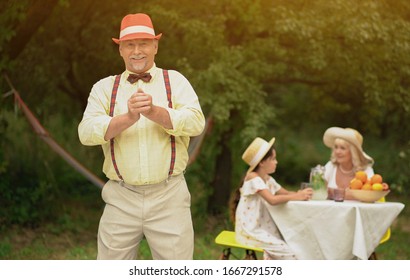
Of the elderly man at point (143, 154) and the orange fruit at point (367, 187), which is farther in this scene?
the orange fruit at point (367, 187)

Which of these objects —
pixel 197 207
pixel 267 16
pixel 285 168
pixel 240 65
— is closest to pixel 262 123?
pixel 240 65

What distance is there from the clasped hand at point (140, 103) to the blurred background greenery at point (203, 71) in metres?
2.98

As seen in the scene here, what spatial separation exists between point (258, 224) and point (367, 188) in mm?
674

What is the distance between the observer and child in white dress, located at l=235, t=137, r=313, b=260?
13.7 ft

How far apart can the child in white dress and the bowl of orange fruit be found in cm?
26

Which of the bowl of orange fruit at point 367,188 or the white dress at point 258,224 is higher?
the bowl of orange fruit at point 367,188

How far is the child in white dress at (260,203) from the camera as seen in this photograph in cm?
417

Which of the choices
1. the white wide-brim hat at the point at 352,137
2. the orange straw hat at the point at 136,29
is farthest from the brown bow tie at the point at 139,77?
the white wide-brim hat at the point at 352,137

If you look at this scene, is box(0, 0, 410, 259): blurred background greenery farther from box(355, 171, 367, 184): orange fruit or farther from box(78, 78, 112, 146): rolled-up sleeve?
box(78, 78, 112, 146): rolled-up sleeve

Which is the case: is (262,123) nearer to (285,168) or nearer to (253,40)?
(253,40)

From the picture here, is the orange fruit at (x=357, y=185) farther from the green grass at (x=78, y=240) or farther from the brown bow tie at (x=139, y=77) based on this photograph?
the brown bow tie at (x=139, y=77)

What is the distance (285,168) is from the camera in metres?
10.4

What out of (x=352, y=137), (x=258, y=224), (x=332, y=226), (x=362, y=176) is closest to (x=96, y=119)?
(x=258, y=224)

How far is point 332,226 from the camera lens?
4.18 m
